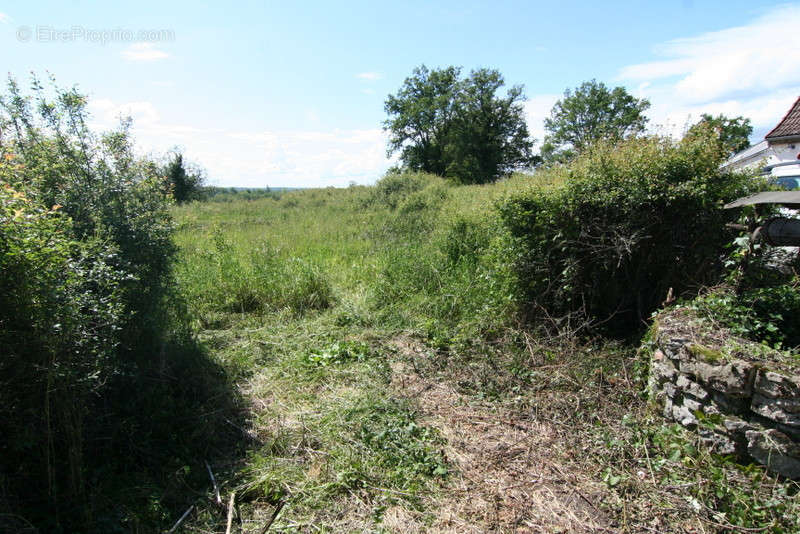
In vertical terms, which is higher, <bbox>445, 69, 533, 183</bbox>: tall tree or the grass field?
<bbox>445, 69, 533, 183</bbox>: tall tree

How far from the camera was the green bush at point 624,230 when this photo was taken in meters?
4.70

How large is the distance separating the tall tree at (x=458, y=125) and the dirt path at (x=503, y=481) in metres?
30.9

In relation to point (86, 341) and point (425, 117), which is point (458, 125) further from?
point (86, 341)

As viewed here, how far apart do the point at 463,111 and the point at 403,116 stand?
5.23 meters

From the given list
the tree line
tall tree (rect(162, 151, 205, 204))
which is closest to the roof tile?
the tree line

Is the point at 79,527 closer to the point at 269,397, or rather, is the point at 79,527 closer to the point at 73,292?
the point at 73,292

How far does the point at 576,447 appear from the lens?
3393 millimetres

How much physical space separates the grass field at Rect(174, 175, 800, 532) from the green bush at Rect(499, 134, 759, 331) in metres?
0.55

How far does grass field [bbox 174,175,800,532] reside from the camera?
9.20 feet

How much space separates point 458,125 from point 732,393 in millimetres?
34820

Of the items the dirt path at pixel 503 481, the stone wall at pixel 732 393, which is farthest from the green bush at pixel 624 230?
the dirt path at pixel 503 481

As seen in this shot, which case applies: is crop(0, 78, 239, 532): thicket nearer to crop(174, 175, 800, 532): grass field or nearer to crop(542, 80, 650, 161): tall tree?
crop(174, 175, 800, 532): grass field

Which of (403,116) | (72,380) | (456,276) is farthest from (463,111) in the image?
(72,380)

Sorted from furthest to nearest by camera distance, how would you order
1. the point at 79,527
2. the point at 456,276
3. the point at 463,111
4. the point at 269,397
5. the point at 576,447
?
1. the point at 463,111
2. the point at 456,276
3. the point at 269,397
4. the point at 576,447
5. the point at 79,527
